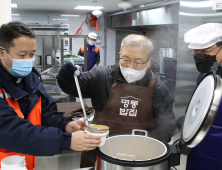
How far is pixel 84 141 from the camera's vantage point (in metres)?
0.93

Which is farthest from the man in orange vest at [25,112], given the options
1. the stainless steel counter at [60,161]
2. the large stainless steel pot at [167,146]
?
the stainless steel counter at [60,161]

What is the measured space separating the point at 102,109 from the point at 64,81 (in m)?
0.36

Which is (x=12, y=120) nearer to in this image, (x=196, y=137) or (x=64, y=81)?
(x=64, y=81)

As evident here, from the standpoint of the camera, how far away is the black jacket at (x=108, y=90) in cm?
149

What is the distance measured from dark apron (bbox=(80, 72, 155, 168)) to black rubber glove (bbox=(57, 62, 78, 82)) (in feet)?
1.10

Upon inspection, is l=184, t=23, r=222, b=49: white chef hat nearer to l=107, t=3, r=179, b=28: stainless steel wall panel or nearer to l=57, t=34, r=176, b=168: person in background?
l=57, t=34, r=176, b=168: person in background

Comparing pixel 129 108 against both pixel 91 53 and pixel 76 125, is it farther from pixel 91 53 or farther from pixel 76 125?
pixel 91 53

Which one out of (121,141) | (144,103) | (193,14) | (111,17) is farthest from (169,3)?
(121,141)

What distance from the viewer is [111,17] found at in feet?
24.5

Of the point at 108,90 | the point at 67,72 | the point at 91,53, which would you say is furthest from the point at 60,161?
the point at 91,53

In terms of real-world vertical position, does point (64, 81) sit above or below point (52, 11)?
below

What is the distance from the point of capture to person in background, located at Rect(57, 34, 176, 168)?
1529 mm

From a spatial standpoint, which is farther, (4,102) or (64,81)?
(64,81)

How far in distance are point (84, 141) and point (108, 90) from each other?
716mm
